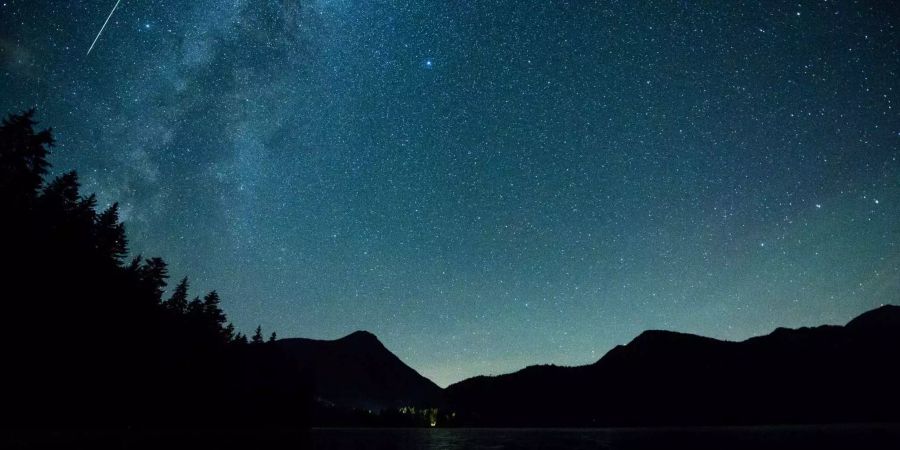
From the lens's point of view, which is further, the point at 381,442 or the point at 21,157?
the point at 381,442

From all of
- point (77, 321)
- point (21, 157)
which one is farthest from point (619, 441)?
point (21, 157)

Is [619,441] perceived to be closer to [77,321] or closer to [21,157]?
[77,321]

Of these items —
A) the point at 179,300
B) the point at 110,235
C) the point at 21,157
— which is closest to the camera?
the point at 21,157

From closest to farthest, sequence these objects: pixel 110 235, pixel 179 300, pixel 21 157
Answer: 1. pixel 21 157
2. pixel 110 235
3. pixel 179 300

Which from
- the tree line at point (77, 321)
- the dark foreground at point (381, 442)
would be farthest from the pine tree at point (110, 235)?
the dark foreground at point (381, 442)

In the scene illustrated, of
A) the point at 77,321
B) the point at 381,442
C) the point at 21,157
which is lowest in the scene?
the point at 381,442

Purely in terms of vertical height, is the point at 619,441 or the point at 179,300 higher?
the point at 179,300

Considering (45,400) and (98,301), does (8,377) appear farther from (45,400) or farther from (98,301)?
(98,301)

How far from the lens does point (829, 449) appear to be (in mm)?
32750

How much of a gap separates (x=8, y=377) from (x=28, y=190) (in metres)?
13.3

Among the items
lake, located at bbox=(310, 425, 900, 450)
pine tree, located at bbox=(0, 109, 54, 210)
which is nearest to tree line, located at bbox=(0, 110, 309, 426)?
pine tree, located at bbox=(0, 109, 54, 210)

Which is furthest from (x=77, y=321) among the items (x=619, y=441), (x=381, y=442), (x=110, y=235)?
(x=619, y=441)

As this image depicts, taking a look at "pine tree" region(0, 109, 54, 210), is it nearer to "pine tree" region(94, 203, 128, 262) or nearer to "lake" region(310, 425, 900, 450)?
"pine tree" region(94, 203, 128, 262)

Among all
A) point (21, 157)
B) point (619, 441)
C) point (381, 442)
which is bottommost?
point (619, 441)
